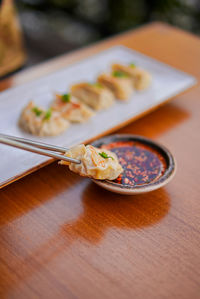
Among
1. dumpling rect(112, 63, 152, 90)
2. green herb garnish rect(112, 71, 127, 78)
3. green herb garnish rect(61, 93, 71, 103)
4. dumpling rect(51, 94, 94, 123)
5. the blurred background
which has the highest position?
dumpling rect(112, 63, 152, 90)

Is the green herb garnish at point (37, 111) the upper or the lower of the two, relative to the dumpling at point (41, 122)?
upper

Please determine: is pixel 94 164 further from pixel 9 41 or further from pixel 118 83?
pixel 9 41

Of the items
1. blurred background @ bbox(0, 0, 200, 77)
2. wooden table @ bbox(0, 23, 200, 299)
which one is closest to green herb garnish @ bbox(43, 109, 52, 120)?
wooden table @ bbox(0, 23, 200, 299)

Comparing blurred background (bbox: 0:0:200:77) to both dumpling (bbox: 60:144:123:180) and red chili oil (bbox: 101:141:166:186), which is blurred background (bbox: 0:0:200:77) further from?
dumpling (bbox: 60:144:123:180)

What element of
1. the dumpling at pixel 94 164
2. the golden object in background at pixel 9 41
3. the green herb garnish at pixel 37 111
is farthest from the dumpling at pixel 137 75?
the golden object in background at pixel 9 41

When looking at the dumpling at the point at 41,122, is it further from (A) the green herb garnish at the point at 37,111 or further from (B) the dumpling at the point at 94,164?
(B) the dumpling at the point at 94,164

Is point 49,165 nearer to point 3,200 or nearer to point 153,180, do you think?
point 3,200
